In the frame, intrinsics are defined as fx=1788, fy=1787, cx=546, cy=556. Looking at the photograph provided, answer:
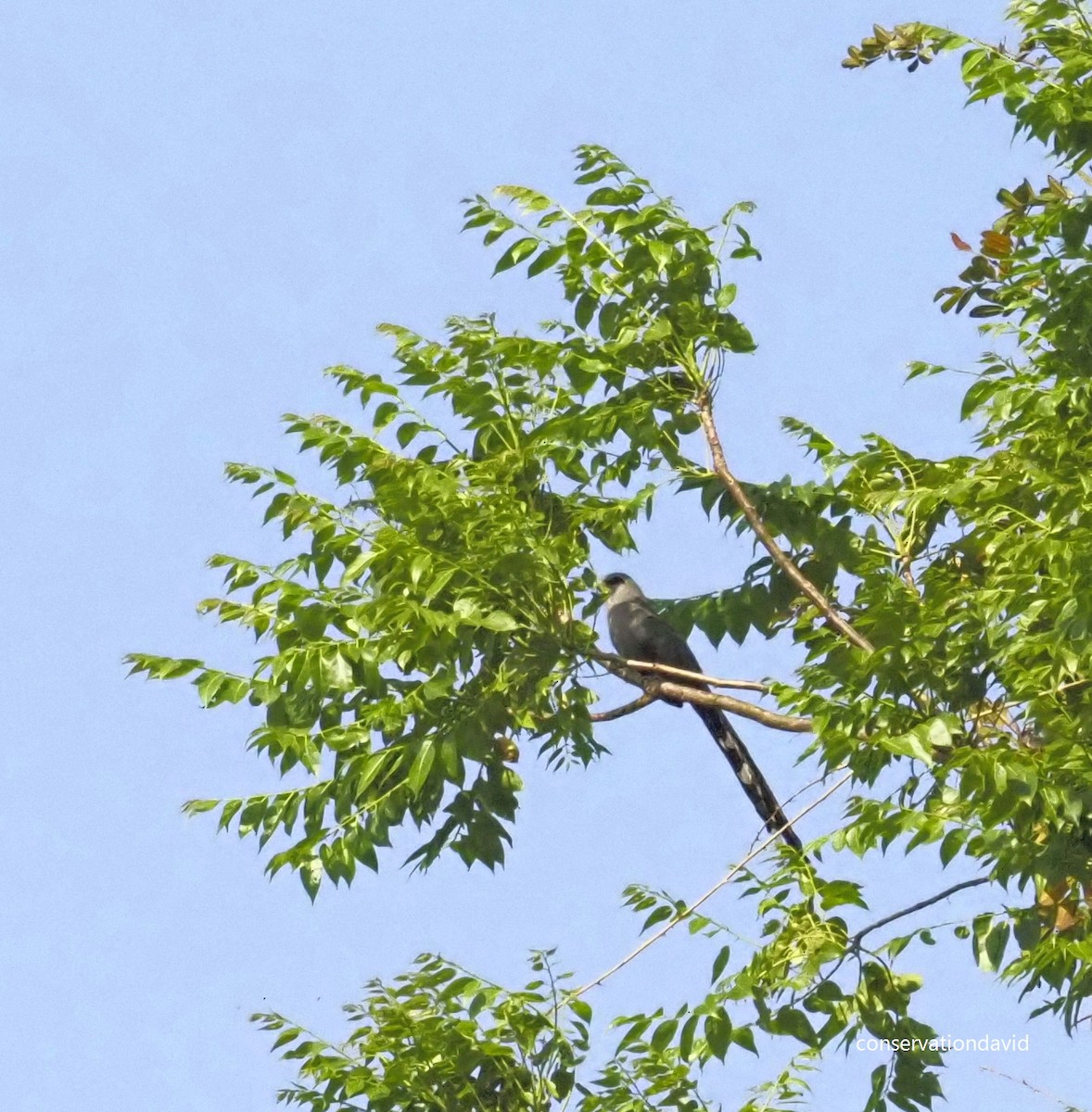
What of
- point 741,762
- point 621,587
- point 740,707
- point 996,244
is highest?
point 621,587

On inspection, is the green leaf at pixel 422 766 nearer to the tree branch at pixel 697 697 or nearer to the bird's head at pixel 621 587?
the tree branch at pixel 697 697

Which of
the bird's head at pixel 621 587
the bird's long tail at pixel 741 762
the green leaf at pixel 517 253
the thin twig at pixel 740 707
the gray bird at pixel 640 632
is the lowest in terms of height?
the thin twig at pixel 740 707

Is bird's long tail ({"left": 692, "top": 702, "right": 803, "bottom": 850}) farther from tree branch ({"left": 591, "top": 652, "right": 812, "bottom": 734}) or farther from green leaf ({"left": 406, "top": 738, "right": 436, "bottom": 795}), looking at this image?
green leaf ({"left": 406, "top": 738, "right": 436, "bottom": 795})

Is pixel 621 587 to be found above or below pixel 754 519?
above

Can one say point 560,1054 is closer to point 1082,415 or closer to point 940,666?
point 940,666

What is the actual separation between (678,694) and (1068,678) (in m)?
1.71

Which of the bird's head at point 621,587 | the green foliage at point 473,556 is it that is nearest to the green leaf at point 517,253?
the green foliage at point 473,556

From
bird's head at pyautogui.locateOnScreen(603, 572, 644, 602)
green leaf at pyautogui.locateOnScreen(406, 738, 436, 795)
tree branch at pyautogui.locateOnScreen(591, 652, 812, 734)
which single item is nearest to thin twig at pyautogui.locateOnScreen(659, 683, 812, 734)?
tree branch at pyautogui.locateOnScreen(591, 652, 812, 734)

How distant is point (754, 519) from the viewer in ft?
24.6

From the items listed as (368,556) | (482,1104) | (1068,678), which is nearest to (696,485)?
(368,556)

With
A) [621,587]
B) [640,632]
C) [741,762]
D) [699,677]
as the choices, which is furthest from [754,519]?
[621,587]

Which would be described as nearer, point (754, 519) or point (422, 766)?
point (422, 766)

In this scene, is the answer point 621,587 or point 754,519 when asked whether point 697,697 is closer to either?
point 754,519

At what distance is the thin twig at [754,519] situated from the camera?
7.37 metres
